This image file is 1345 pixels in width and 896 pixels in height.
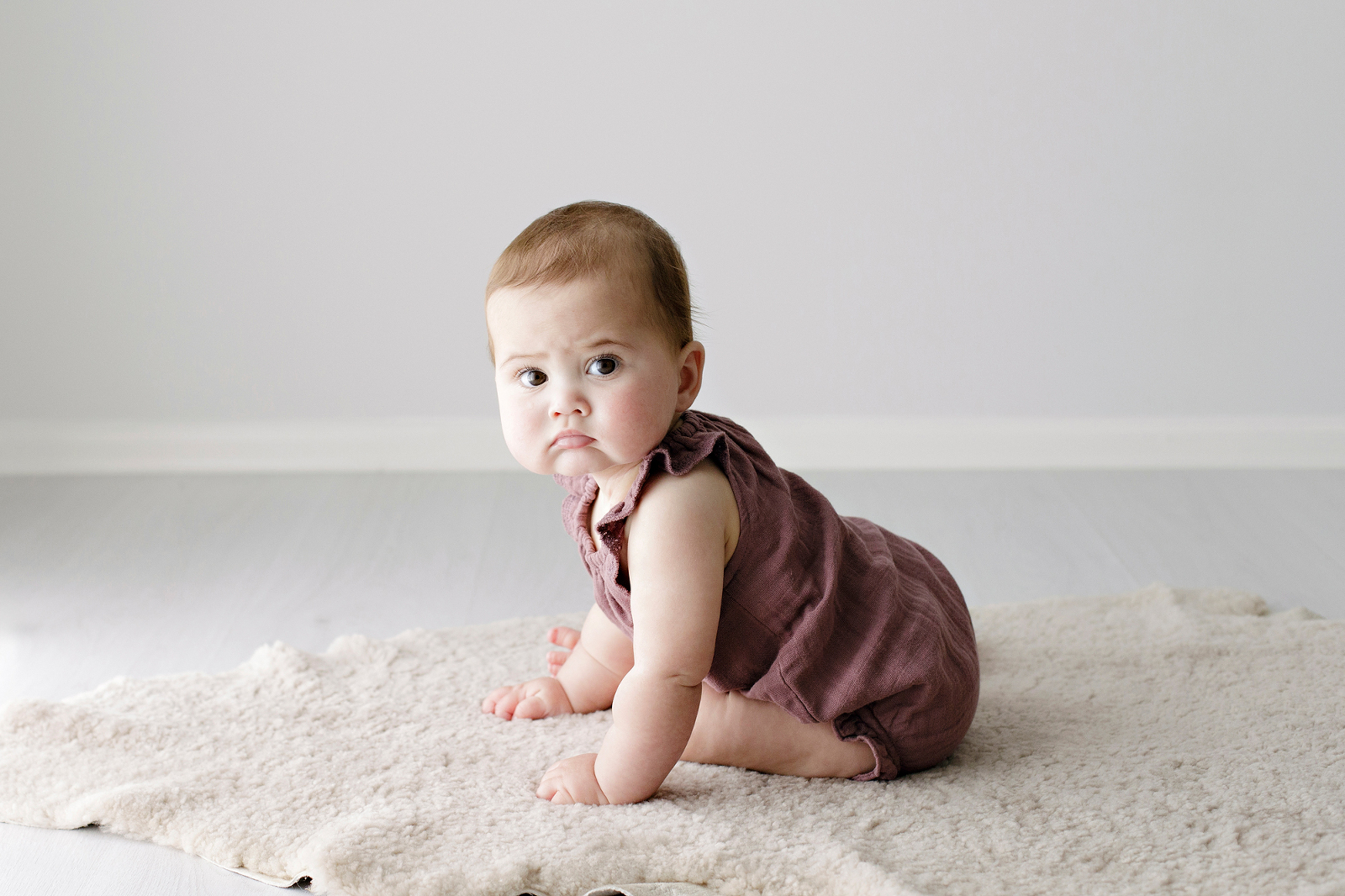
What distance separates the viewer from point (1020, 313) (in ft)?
7.32

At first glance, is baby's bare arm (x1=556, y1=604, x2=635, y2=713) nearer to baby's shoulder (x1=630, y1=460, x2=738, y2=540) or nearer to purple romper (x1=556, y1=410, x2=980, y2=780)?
purple romper (x1=556, y1=410, x2=980, y2=780)

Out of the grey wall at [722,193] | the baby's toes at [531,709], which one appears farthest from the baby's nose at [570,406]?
the grey wall at [722,193]

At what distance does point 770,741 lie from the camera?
40.2 inches

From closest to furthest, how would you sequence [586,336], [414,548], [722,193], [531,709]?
[586,336] → [531,709] → [414,548] → [722,193]

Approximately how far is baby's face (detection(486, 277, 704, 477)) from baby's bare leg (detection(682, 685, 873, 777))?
0.25 metres

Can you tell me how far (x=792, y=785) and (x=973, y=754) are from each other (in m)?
0.18

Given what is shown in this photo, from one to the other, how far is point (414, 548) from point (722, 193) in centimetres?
88

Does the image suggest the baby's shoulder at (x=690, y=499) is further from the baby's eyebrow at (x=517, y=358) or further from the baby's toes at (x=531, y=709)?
the baby's toes at (x=531, y=709)

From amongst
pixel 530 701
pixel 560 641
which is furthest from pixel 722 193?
pixel 530 701

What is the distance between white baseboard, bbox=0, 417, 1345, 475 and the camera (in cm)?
222

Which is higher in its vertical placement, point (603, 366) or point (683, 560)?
point (603, 366)

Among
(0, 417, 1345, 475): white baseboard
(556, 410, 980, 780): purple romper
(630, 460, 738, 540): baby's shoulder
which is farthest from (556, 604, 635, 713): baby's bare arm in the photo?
(0, 417, 1345, 475): white baseboard

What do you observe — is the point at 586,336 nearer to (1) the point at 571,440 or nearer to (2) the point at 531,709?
(1) the point at 571,440

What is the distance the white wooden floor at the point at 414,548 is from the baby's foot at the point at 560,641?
236mm
